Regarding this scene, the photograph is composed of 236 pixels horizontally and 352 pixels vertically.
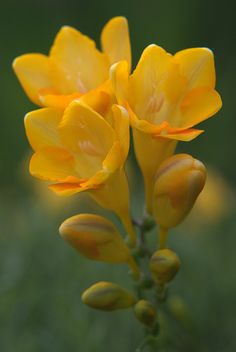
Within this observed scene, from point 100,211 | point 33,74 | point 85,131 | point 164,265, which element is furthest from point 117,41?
point 100,211

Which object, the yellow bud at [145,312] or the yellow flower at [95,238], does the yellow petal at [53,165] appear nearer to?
the yellow flower at [95,238]

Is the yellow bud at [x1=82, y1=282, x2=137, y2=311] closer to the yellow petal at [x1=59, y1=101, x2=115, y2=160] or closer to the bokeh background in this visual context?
the bokeh background

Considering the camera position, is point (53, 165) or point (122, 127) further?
point (53, 165)

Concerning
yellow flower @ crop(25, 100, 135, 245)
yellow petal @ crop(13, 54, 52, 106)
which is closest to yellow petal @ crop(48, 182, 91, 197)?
yellow flower @ crop(25, 100, 135, 245)

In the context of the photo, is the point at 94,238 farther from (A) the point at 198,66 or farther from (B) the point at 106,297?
(A) the point at 198,66

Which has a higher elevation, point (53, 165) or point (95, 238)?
point (53, 165)

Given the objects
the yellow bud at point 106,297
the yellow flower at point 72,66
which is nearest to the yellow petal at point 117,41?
the yellow flower at point 72,66

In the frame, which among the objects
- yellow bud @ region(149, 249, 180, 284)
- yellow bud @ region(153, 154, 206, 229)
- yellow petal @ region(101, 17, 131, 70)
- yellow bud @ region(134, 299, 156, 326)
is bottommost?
yellow bud @ region(134, 299, 156, 326)
